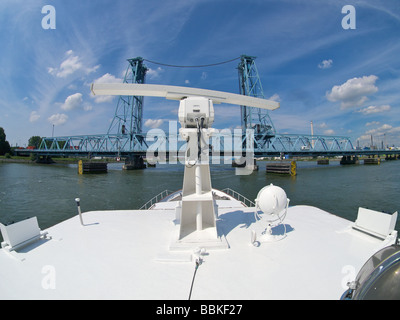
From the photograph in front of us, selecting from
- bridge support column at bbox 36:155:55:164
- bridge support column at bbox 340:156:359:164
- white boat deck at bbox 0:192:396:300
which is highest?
bridge support column at bbox 36:155:55:164

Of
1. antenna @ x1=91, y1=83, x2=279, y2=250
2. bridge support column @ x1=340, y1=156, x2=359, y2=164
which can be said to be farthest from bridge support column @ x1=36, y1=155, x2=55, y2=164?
bridge support column @ x1=340, y1=156, x2=359, y2=164

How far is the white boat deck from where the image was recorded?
9.72ft

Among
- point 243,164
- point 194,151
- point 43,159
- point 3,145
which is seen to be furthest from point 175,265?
point 3,145

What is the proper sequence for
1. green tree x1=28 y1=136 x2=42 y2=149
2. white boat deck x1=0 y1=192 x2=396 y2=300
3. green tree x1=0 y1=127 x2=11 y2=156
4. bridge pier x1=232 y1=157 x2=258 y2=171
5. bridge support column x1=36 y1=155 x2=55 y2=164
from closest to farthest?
white boat deck x1=0 y1=192 x2=396 y2=300 < bridge pier x1=232 y1=157 x2=258 y2=171 < bridge support column x1=36 y1=155 x2=55 y2=164 < green tree x1=0 y1=127 x2=11 y2=156 < green tree x1=28 y1=136 x2=42 y2=149

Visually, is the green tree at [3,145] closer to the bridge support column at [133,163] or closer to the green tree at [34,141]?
the green tree at [34,141]

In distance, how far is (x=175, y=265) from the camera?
A: 12.1ft

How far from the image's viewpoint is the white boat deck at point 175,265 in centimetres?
296

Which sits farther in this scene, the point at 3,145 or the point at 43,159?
the point at 3,145

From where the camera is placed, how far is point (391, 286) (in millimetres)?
1813

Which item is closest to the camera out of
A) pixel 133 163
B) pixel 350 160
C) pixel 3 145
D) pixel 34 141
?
pixel 133 163

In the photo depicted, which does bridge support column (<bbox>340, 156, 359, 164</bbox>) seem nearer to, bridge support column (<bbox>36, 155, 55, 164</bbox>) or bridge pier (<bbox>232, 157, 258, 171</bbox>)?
bridge pier (<bbox>232, 157, 258, 171</bbox>)

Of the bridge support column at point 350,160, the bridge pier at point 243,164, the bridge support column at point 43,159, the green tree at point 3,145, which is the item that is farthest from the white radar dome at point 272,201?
the green tree at point 3,145

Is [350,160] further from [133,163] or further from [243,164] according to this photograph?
[133,163]

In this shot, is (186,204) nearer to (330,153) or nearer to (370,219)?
(370,219)
